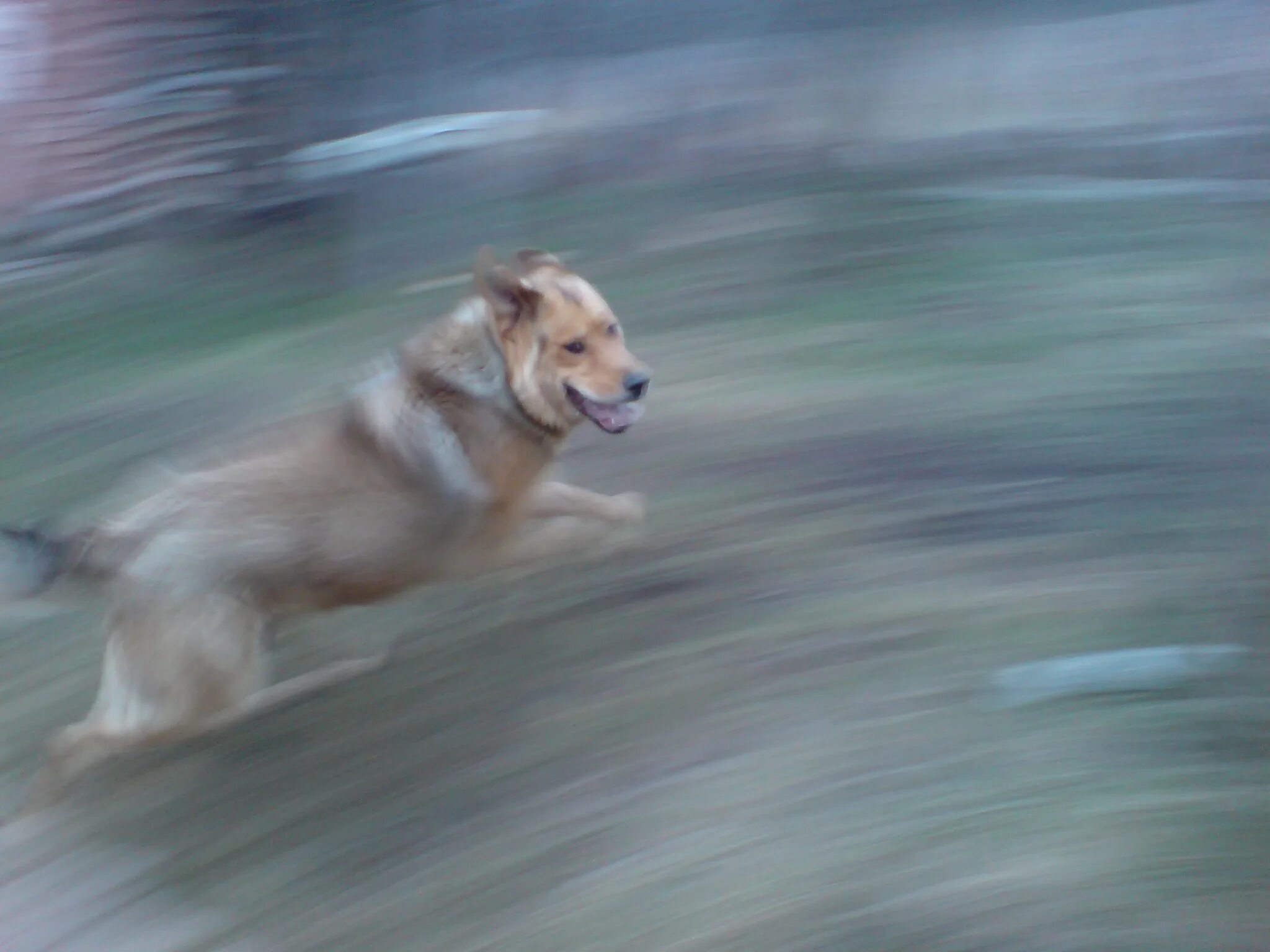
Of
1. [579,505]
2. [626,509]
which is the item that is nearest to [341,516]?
[579,505]

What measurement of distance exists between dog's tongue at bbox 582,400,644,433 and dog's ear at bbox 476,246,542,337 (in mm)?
334

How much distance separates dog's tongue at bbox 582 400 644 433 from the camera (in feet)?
14.1

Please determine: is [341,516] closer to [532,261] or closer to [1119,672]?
[532,261]

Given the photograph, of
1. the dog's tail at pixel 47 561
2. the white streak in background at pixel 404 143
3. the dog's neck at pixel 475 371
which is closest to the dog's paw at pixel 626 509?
the dog's neck at pixel 475 371

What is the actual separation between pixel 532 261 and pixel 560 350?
39 centimetres

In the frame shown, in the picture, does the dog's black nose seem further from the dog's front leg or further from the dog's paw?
the dog's paw

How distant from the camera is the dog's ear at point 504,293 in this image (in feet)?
13.9

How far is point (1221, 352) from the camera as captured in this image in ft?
20.2

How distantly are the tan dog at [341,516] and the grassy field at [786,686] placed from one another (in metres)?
0.36

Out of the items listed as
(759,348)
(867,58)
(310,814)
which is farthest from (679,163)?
(310,814)

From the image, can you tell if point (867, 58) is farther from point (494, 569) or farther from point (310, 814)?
point (310, 814)

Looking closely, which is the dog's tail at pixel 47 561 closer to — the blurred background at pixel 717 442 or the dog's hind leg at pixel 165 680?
the dog's hind leg at pixel 165 680

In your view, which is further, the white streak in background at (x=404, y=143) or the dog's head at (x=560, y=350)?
the white streak in background at (x=404, y=143)

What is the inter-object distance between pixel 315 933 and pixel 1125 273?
5363mm
